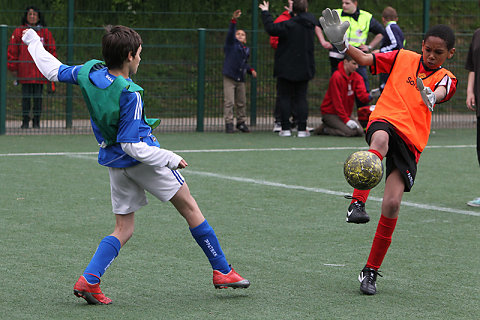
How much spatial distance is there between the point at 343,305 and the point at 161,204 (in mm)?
3575

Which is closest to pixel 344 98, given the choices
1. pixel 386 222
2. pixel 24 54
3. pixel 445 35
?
pixel 24 54

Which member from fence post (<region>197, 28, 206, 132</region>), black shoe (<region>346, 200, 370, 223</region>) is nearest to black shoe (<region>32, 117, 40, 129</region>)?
fence post (<region>197, 28, 206, 132</region>)

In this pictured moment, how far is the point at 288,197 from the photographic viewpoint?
895cm

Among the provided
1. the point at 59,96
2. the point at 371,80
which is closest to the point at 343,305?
the point at 59,96

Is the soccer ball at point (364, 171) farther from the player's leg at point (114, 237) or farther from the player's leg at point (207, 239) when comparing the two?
the player's leg at point (114, 237)

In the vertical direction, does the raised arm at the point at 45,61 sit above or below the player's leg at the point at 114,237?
above

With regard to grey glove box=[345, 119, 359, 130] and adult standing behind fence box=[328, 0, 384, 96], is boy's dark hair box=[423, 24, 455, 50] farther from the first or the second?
grey glove box=[345, 119, 359, 130]

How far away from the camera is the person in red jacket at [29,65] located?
1439 cm

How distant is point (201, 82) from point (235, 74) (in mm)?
821

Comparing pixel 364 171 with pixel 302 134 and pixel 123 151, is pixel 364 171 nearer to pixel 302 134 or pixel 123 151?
pixel 123 151

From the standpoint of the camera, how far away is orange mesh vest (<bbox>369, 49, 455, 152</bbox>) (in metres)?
5.70

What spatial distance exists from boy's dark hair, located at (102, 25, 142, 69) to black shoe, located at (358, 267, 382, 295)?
1874 mm

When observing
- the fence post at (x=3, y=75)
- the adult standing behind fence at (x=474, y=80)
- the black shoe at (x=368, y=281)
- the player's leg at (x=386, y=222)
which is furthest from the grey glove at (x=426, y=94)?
the fence post at (x=3, y=75)

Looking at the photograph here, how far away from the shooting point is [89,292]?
16.4 feet
